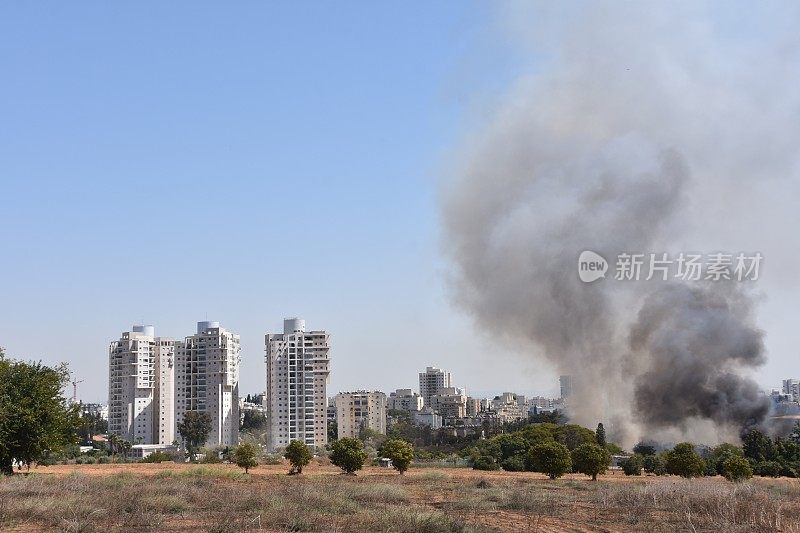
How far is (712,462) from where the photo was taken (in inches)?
1975

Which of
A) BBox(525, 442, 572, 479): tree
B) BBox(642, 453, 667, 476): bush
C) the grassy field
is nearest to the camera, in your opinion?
the grassy field

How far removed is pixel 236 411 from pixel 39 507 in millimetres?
99409

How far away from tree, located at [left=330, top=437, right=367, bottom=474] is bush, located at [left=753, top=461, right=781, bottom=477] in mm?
25219

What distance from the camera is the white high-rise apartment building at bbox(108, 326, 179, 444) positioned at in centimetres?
11738

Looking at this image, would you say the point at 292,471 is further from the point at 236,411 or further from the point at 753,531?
the point at 236,411

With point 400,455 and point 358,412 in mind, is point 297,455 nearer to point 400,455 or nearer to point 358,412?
point 400,455

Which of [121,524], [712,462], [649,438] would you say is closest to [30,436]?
[121,524]

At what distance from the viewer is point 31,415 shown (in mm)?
35438

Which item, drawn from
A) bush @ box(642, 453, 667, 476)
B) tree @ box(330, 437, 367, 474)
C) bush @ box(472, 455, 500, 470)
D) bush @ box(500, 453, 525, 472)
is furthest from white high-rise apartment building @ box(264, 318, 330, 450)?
bush @ box(642, 453, 667, 476)

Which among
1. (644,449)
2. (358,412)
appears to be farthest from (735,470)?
(358,412)

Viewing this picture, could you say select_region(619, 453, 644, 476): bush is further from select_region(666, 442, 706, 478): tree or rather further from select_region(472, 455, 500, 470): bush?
select_region(472, 455, 500, 470): bush

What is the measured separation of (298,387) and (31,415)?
7259cm

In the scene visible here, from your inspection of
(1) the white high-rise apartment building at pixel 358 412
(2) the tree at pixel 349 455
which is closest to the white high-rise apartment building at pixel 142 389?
(1) the white high-rise apartment building at pixel 358 412

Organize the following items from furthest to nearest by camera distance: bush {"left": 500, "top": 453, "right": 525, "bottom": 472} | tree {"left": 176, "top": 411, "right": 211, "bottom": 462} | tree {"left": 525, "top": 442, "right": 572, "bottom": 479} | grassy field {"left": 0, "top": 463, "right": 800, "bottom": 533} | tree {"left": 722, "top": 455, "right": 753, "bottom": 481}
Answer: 1. tree {"left": 176, "top": 411, "right": 211, "bottom": 462}
2. bush {"left": 500, "top": 453, "right": 525, "bottom": 472}
3. tree {"left": 525, "top": 442, "right": 572, "bottom": 479}
4. tree {"left": 722, "top": 455, "right": 753, "bottom": 481}
5. grassy field {"left": 0, "top": 463, "right": 800, "bottom": 533}
